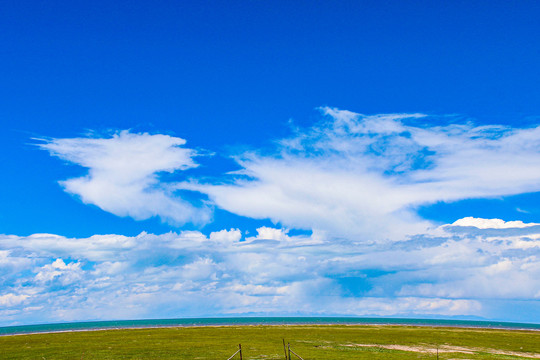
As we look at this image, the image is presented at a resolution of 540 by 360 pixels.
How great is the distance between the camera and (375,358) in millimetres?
52781

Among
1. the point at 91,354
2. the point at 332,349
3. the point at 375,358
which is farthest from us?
the point at 332,349

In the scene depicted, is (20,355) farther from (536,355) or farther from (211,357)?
(536,355)

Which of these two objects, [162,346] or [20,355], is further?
[162,346]

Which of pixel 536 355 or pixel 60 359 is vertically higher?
pixel 60 359

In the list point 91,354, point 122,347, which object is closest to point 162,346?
point 122,347

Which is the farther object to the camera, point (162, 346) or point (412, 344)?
point (412, 344)

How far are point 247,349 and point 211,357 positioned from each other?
30.0 feet

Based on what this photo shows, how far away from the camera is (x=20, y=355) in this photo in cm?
5994

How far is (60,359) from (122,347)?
1340 cm

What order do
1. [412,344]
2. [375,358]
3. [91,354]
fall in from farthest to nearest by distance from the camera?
1. [412,344]
2. [91,354]
3. [375,358]

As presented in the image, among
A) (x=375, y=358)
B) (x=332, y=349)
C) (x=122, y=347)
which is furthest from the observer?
(x=122, y=347)

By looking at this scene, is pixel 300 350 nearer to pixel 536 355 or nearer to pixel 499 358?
pixel 499 358

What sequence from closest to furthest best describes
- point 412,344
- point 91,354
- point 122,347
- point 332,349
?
point 91,354, point 332,349, point 122,347, point 412,344

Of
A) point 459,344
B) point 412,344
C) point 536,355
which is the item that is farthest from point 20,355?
point 536,355
